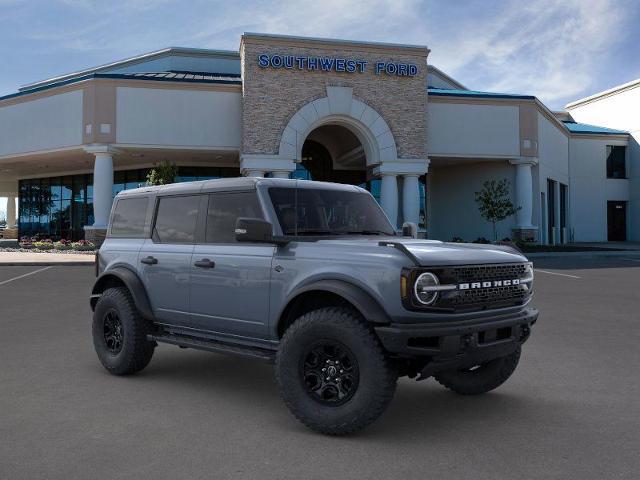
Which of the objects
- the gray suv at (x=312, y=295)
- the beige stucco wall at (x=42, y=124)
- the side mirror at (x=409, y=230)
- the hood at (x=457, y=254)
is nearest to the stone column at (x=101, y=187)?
the beige stucco wall at (x=42, y=124)

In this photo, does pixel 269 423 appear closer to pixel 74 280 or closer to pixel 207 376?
pixel 207 376

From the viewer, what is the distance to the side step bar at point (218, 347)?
16.5 ft

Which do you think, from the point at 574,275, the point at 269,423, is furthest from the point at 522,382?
the point at 574,275

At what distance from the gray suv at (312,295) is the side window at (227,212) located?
0.05ft

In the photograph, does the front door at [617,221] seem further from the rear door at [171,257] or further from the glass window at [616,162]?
the rear door at [171,257]

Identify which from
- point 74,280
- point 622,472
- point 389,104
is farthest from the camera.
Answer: point 389,104

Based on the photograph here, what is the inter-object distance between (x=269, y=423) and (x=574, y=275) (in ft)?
53.8

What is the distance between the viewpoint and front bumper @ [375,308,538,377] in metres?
4.20

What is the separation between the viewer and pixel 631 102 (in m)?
46.3

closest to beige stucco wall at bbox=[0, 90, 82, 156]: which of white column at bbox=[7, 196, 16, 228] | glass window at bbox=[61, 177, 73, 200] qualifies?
glass window at bbox=[61, 177, 73, 200]

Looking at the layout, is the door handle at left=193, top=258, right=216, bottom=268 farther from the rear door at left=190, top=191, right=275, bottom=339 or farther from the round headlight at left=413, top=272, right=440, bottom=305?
the round headlight at left=413, top=272, right=440, bottom=305

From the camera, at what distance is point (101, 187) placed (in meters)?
30.6

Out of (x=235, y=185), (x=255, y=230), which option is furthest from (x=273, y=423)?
(x=235, y=185)

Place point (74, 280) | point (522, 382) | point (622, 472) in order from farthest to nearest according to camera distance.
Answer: point (74, 280) → point (522, 382) → point (622, 472)
